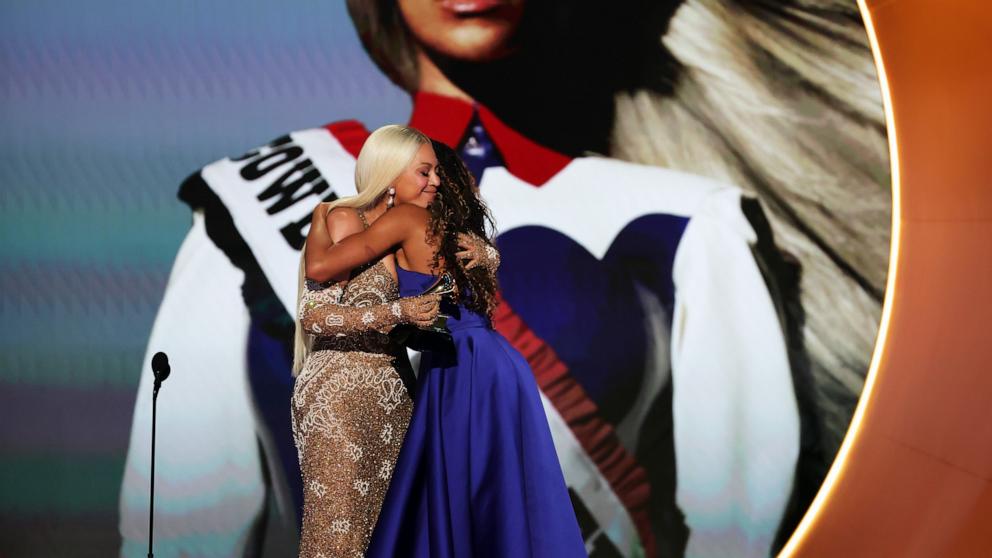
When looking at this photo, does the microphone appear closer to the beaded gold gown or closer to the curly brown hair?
the beaded gold gown

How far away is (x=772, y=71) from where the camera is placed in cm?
459

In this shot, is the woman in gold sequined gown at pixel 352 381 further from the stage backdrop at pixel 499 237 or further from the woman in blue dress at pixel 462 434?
the stage backdrop at pixel 499 237

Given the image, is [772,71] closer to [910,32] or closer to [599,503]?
[910,32]

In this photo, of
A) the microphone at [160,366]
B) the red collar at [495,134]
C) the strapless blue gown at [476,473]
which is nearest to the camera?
the strapless blue gown at [476,473]

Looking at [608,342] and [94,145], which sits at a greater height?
[94,145]

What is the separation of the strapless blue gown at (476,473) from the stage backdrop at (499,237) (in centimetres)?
174

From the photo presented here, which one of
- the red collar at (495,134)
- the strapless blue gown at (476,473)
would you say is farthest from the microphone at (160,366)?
the red collar at (495,134)

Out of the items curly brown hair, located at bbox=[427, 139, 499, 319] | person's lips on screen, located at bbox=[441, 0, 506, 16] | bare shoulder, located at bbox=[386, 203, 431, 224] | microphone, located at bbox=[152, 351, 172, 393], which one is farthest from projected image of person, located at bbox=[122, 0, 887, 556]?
bare shoulder, located at bbox=[386, 203, 431, 224]

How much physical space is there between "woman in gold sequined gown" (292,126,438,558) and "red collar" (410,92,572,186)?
1.73m

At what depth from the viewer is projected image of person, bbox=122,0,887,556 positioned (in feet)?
14.6

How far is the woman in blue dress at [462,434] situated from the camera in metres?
2.64

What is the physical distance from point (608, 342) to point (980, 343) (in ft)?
4.59

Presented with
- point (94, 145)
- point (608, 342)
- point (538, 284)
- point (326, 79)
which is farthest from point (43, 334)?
point (608, 342)

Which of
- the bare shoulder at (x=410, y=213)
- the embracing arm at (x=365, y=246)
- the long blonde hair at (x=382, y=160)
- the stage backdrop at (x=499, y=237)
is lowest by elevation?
the stage backdrop at (x=499, y=237)
